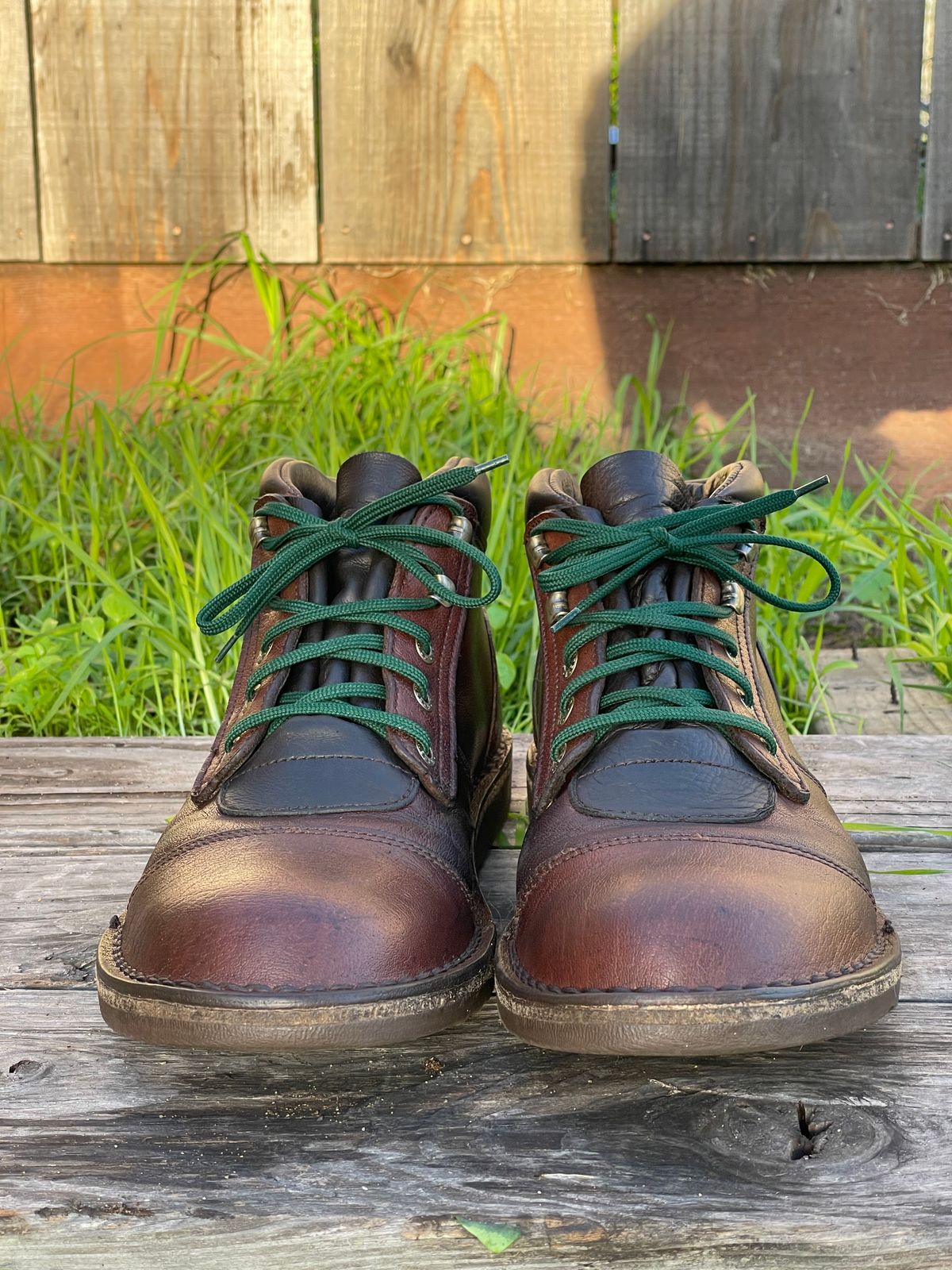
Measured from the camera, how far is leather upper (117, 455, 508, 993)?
916 millimetres

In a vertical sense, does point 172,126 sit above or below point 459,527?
above

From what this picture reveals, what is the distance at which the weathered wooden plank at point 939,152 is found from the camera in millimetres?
3139

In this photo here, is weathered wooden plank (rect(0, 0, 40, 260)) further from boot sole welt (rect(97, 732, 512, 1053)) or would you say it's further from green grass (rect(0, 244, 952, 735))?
boot sole welt (rect(97, 732, 512, 1053))

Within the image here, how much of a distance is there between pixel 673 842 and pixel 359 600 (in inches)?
19.3

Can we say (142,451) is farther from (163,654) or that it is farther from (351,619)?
(351,619)

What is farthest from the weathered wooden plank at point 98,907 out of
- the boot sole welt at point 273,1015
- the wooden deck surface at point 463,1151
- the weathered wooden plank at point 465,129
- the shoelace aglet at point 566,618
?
the weathered wooden plank at point 465,129

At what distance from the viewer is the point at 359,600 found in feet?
4.15

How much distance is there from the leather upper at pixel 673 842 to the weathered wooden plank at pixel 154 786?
0.45 m

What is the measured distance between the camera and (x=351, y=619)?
123 centimetres

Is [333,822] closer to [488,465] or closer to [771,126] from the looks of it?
[488,465]

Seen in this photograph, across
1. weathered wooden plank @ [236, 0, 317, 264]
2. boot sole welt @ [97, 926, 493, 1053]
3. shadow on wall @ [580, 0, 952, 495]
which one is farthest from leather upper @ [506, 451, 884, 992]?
weathered wooden plank @ [236, 0, 317, 264]

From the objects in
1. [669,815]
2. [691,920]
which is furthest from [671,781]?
[691,920]

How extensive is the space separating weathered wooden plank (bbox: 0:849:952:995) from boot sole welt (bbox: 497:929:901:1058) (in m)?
0.23

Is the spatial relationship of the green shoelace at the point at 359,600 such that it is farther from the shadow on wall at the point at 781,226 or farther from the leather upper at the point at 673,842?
the shadow on wall at the point at 781,226
